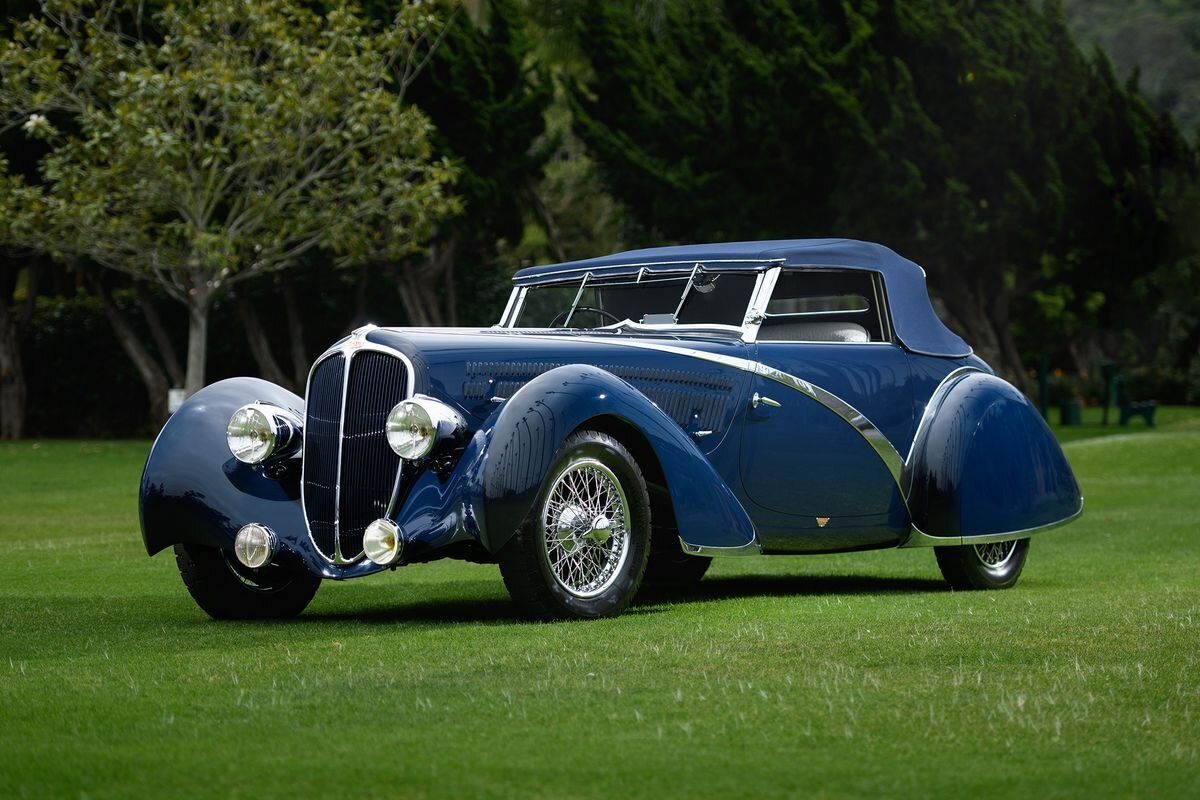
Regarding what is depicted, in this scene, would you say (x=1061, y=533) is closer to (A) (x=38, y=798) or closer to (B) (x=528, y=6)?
(A) (x=38, y=798)

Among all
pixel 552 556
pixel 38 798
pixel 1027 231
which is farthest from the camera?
pixel 1027 231

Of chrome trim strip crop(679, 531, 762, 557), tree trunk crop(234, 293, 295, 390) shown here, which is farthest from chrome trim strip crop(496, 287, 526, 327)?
tree trunk crop(234, 293, 295, 390)

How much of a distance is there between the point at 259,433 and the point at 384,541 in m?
1.27

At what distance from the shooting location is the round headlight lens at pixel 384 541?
324 inches

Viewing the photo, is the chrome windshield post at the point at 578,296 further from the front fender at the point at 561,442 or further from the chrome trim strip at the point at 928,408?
the chrome trim strip at the point at 928,408

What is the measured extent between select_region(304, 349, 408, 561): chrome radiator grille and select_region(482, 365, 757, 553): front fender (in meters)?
0.64

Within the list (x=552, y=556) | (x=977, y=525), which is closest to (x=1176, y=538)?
(x=977, y=525)

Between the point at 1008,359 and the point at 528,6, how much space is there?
42.3 ft

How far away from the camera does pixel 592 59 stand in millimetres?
36281

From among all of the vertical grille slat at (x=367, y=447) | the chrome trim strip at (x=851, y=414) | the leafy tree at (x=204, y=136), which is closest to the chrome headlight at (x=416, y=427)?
the vertical grille slat at (x=367, y=447)

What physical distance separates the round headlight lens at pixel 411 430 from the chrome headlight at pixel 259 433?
3.51 ft

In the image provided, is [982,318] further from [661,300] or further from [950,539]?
[661,300]

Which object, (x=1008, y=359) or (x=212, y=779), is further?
(x=1008, y=359)

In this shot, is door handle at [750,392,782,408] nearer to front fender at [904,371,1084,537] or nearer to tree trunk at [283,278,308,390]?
front fender at [904,371,1084,537]
